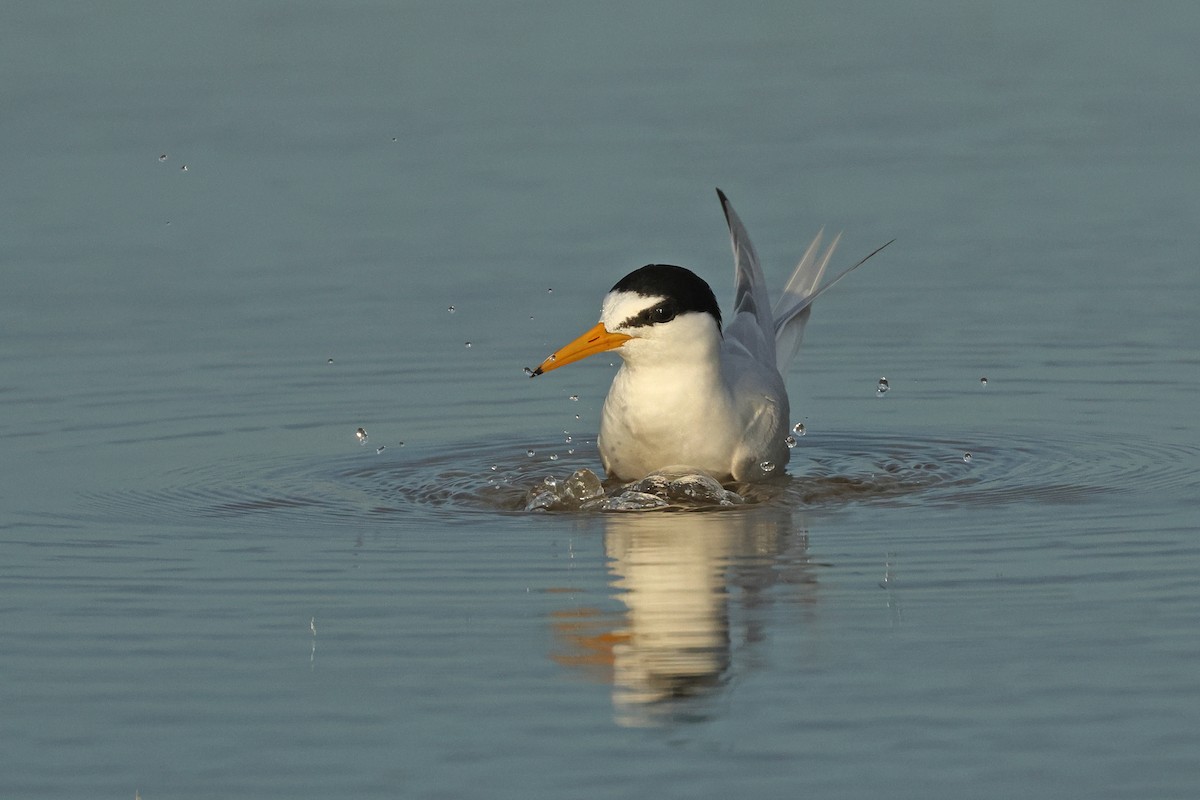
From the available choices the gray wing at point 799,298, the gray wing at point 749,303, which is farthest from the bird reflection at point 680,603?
the gray wing at point 799,298

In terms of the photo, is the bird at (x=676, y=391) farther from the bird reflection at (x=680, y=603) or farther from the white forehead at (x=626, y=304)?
the bird reflection at (x=680, y=603)

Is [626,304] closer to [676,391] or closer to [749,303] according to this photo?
[676,391]

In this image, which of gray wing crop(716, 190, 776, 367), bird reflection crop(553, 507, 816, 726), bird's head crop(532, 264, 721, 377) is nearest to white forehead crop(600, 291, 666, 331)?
bird's head crop(532, 264, 721, 377)

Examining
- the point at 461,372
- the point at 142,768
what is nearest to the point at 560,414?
the point at 461,372

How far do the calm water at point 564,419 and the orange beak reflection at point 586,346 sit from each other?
57 centimetres

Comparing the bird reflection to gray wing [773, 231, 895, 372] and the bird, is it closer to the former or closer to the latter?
the bird

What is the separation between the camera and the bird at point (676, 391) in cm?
1027

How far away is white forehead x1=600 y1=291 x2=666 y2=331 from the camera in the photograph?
33.6 ft

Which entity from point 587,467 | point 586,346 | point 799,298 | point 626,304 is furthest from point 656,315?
point 799,298

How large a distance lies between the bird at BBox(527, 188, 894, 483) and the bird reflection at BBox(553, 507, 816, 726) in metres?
0.63

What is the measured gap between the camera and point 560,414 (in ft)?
39.0

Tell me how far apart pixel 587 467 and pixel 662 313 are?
3.50ft

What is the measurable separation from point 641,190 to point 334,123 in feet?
9.10

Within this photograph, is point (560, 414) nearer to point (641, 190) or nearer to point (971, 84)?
point (641, 190)
